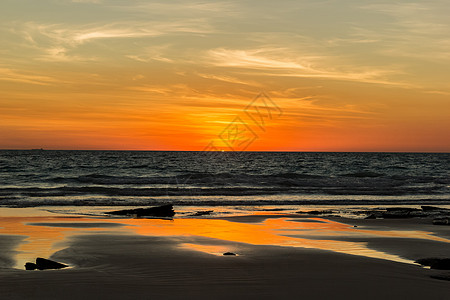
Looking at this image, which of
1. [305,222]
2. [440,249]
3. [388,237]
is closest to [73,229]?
[305,222]

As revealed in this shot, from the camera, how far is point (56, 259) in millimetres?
10070

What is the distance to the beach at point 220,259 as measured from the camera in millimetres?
7746

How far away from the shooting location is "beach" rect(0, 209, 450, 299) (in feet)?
25.4

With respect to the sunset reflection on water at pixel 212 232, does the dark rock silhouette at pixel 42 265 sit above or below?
above

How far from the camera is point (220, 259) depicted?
1016 cm

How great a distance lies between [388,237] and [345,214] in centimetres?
736

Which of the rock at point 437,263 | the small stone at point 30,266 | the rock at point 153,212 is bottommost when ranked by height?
the rock at point 153,212

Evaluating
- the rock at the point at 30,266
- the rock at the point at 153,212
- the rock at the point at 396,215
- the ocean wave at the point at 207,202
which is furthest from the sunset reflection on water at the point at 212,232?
the ocean wave at the point at 207,202

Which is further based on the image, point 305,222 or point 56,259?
point 305,222

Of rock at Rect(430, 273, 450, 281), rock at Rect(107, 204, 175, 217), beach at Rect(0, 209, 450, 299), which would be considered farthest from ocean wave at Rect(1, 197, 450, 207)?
rock at Rect(430, 273, 450, 281)

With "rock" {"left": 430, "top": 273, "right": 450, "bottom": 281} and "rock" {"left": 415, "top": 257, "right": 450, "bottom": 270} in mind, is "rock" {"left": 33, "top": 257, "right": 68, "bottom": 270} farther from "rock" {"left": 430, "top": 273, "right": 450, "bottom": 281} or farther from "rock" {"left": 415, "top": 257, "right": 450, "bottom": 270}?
"rock" {"left": 415, "top": 257, "right": 450, "bottom": 270}

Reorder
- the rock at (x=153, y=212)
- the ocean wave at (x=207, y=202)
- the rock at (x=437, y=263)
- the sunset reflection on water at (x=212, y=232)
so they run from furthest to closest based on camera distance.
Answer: the ocean wave at (x=207, y=202) < the rock at (x=153, y=212) < the sunset reflection on water at (x=212, y=232) < the rock at (x=437, y=263)

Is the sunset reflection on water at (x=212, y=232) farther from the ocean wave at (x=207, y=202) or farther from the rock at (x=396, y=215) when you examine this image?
the ocean wave at (x=207, y=202)

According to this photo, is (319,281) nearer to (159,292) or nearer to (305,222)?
(159,292)
